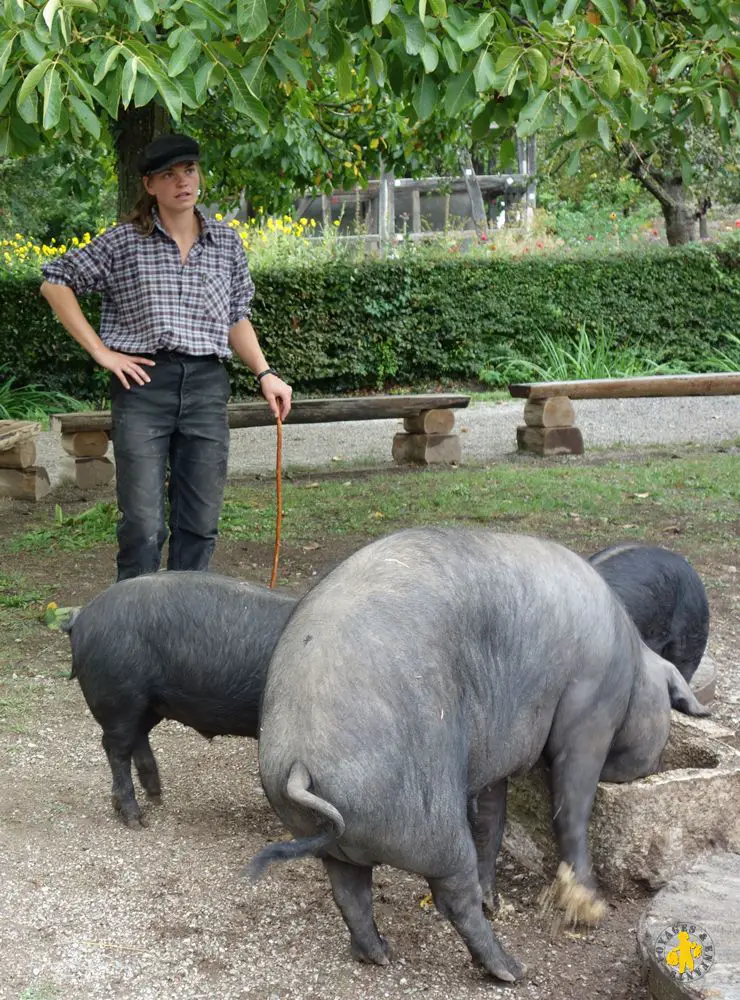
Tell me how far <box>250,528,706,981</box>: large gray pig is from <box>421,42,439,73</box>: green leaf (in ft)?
5.94

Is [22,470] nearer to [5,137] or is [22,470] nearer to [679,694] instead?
[5,137]

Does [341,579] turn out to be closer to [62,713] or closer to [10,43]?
[10,43]

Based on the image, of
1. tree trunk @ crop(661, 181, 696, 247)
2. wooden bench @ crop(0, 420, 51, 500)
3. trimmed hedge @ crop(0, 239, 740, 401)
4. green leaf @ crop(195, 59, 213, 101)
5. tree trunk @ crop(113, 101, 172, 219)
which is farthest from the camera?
tree trunk @ crop(661, 181, 696, 247)

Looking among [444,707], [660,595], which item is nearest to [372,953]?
[444,707]

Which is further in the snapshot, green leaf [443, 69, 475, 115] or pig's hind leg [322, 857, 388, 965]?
green leaf [443, 69, 475, 115]

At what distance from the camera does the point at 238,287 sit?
16.1 feet

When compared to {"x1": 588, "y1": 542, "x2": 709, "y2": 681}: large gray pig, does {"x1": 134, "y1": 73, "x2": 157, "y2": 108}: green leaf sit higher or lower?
higher

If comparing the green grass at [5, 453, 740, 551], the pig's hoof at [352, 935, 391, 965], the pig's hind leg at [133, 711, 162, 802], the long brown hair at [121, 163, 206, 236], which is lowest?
the pig's hoof at [352, 935, 391, 965]

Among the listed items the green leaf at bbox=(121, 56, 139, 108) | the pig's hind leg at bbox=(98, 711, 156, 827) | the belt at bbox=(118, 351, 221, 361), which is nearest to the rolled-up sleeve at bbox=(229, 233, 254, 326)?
the belt at bbox=(118, 351, 221, 361)

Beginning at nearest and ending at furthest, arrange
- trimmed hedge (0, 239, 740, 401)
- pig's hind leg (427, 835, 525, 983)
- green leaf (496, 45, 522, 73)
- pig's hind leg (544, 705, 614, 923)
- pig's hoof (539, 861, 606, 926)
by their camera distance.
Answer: pig's hind leg (427, 835, 525, 983) < pig's hind leg (544, 705, 614, 923) < pig's hoof (539, 861, 606, 926) < green leaf (496, 45, 522, 73) < trimmed hedge (0, 239, 740, 401)

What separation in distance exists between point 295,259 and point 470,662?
13.3m

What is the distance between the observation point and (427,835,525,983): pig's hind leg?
260cm

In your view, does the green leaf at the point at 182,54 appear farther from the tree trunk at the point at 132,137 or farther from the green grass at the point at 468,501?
the green grass at the point at 468,501

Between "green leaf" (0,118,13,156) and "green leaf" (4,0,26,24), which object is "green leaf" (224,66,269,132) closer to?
"green leaf" (4,0,26,24)
